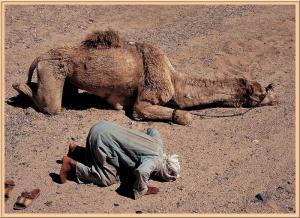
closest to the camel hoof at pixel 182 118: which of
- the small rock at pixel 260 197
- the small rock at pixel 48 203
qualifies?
the small rock at pixel 260 197

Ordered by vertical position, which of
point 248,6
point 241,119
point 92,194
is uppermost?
point 248,6

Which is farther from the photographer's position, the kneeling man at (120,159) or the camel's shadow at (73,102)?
the camel's shadow at (73,102)

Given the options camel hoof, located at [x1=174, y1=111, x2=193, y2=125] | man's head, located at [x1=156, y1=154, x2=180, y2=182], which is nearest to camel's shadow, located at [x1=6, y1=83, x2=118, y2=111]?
camel hoof, located at [x1=174, y1=111, x2=193, y2=125]

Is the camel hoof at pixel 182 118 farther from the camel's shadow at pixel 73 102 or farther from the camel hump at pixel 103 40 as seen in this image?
the camel hump at pixel 103 40

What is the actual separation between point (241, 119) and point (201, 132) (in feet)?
2.98

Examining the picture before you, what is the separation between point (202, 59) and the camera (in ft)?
41.0

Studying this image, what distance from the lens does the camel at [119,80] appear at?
9.91m

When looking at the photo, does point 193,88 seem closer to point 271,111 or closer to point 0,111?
point 271,111

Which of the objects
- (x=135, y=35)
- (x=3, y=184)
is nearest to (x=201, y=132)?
(x=3, y=184)

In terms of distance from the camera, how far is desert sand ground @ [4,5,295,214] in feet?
27.3

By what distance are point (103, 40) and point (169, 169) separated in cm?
272

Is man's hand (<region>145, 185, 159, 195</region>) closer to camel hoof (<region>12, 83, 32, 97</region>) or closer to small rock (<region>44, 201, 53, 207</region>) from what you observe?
small rock (<region>44, 201, 53, 207</region>)

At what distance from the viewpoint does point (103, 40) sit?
1000 cm

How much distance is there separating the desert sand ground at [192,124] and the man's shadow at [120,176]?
0.31ft
